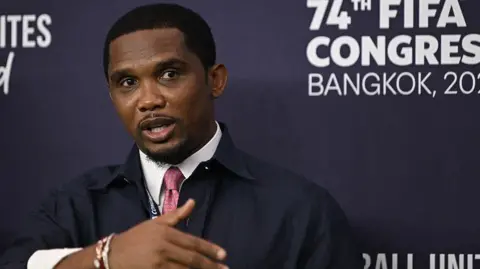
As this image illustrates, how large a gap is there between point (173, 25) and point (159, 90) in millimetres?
122

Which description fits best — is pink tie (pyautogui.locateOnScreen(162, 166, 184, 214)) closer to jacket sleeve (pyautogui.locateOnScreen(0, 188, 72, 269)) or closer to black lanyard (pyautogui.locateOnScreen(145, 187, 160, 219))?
black lanyard (pyautogui.locateOnScreen(145, 187, 160, 219))

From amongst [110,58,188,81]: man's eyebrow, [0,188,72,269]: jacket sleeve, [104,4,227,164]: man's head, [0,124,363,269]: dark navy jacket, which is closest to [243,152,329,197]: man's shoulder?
[0,124,363,269]: dark navy jacket

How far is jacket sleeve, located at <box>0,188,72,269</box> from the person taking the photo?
130cm

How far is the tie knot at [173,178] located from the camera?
138 centimetres

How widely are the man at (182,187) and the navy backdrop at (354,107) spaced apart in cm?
21

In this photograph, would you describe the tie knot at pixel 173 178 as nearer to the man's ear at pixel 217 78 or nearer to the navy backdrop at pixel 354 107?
the man's ear at pixel 217 78

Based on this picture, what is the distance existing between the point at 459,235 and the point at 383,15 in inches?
19.4

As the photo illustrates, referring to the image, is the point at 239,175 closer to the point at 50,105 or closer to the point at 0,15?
the point at 50,105

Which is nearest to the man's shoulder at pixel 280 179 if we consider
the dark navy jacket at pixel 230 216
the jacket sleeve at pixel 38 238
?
the dark navy jacket at pixel 230 216

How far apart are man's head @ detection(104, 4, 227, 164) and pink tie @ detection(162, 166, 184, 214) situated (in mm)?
30

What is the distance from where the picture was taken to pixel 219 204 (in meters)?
1.37

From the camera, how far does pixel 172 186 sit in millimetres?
1377

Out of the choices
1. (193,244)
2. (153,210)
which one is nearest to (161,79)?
(153,210)

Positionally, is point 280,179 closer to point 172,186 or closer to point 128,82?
point 172,186
